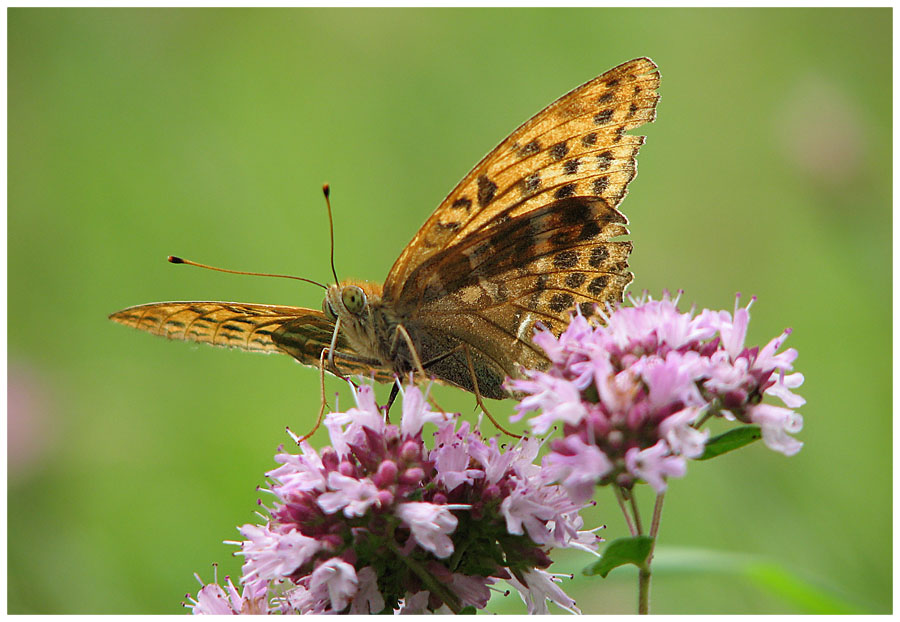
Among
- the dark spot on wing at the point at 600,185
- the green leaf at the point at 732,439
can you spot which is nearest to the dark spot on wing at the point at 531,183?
the dark spot on wing at the point at 600,185

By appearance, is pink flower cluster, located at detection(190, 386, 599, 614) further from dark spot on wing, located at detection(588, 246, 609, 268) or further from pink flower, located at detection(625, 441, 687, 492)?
dark spot on wing, located at detection(588, 246, 609, 268)

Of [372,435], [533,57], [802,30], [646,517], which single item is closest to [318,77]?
[533,57]

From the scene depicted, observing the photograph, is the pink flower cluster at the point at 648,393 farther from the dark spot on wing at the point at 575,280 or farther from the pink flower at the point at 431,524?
the dark spot on wing at the point at 575,280

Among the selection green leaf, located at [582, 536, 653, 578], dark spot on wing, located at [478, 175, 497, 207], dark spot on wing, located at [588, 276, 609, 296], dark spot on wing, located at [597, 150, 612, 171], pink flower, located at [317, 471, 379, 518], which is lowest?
green leaf, located at [582, 536, 653, 578]

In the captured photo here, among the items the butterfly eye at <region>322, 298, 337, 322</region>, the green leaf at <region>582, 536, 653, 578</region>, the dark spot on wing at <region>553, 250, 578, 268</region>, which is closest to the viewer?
the green leaf at <region>582, 536, 653, 578</region>

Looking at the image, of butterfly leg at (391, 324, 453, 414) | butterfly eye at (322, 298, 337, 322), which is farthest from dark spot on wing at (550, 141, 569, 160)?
butterfly eye at (322, 298, 337, 322)

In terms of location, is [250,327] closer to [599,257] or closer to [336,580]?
[599,257]

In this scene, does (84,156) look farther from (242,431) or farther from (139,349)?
(242,431)
